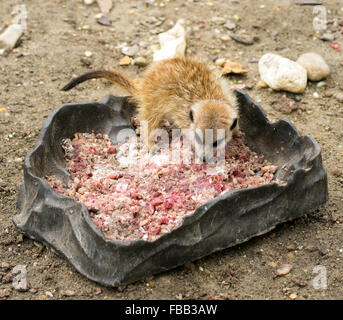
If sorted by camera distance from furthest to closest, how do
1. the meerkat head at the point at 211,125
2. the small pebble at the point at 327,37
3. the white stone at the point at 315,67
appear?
the small pebble at the point at 327,37 < the white stone at the point at 315,67 < the meerkat head at the point at 211,125

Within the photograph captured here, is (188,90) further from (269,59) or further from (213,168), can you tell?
(269,59)

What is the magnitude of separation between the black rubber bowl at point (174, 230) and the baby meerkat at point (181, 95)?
0.43m

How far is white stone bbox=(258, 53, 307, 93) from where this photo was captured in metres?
4.75

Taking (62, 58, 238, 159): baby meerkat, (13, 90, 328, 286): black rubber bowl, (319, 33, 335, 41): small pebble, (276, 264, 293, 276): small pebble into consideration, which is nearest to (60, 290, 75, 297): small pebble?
(13, 90, 328, 286): black rubber bowl

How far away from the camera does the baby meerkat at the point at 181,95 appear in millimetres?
3689

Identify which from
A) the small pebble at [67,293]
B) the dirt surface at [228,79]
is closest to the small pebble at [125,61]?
the dirt surface at [228,79]

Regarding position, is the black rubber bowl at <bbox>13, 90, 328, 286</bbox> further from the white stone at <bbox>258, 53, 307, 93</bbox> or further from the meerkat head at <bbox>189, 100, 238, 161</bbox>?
the white stone at <bbox>258, 53, 307, 93</bbox>

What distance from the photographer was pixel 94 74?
409 cm

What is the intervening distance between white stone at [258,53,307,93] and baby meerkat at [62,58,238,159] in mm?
957

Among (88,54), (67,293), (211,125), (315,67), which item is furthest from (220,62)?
(67,293)

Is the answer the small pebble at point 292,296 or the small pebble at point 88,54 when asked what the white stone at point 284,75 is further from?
the small pebble at point 292,296

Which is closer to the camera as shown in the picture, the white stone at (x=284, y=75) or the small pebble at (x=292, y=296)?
the small pebble at (x=292, y=296)

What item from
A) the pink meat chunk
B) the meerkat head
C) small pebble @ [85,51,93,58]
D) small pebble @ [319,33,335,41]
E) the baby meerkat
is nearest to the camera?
the pink meat chunk

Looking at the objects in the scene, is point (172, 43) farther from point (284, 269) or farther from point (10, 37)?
point (284, 269)
